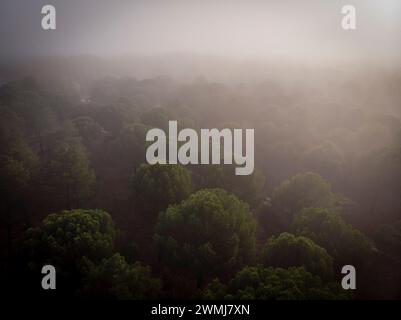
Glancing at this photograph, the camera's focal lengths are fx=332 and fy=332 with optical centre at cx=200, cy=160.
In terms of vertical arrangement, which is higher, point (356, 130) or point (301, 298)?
point (356, 130)

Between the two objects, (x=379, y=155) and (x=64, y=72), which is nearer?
(x=379, y=155)

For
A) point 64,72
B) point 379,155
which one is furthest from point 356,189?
point 64,72

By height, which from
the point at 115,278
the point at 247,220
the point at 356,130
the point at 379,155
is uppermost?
the point at 356,130

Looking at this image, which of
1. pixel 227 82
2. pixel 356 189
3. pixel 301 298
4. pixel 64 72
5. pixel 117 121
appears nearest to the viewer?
pixel 301 298

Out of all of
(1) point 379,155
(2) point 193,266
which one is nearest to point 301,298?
(2) point 193,266
